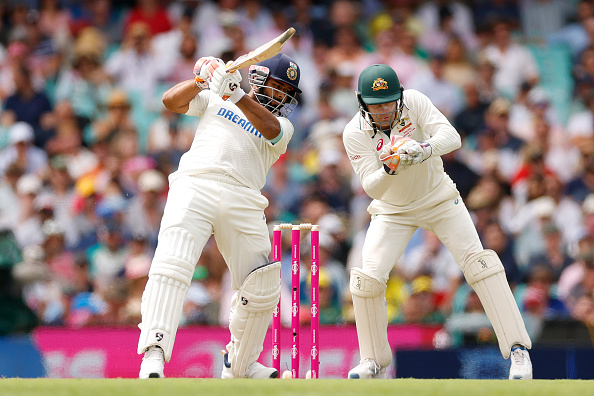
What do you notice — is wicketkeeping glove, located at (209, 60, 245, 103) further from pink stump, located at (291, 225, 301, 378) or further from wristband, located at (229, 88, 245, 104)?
pink stump, located at (291, 225, 301, 378)

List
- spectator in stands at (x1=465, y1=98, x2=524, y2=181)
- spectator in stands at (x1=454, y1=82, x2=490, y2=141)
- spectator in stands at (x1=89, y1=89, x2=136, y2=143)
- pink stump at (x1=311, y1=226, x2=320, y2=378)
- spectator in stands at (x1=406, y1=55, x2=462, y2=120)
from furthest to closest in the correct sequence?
spectator in stands at (x1=89, y1=89, x2=136, y2=143) → spectator in stands at (x1=406, y1=55, x2=462, y2=120) → spectator in stands at (x1=454, y1=82, x2=490, y2=141) → spectator in stands at (x1=465, y1=98, x2=524, y2=181) → pink stump at (x1=311, y1=226, x2=320, y2=378)

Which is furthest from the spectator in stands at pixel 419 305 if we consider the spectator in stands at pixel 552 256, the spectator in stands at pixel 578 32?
the spectator in stands at pixel 578 32

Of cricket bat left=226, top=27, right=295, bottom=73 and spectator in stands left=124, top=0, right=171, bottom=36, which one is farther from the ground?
spectator in stands left=124, top=0, right=171, bottom=36

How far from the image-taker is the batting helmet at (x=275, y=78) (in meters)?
5.56

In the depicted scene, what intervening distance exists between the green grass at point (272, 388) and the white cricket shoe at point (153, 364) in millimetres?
417

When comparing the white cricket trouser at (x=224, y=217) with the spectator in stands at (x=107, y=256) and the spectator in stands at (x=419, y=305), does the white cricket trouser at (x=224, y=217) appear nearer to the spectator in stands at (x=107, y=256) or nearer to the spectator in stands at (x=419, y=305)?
the spectator in stands at (x=419, y=305)

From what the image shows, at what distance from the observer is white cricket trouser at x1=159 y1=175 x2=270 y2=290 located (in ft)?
17.0

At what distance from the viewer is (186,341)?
6961 millimetres

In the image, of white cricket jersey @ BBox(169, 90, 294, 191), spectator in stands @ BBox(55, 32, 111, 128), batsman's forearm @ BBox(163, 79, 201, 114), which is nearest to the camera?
batsman's forearm @ BBox(163, 79, 201, 114)

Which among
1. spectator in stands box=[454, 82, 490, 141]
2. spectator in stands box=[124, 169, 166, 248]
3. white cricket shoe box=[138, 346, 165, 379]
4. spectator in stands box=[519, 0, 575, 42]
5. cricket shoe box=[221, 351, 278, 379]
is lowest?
white cricket shoe box=[138, 346, 165, 379]

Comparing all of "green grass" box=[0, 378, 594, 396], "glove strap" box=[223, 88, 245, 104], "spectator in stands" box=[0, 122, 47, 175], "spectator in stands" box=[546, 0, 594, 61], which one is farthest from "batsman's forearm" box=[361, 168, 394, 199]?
"spectator in stands" box=[546, 0, 594, 61]

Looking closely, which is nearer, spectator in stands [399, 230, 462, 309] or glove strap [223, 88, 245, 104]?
glove strap [223, 88, 245, 104]

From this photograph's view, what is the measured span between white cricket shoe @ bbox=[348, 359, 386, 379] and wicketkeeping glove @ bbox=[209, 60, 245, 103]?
6.27ft

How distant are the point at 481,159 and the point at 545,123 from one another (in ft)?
2.66
